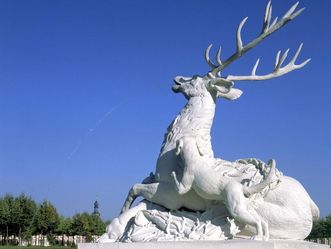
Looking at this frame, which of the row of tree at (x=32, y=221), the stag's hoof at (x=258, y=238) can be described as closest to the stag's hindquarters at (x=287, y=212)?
the stag's hoof at (x=258, y=238)

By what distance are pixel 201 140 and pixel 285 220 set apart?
4.94ft

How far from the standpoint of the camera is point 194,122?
269 inches

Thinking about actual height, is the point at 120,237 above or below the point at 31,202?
below

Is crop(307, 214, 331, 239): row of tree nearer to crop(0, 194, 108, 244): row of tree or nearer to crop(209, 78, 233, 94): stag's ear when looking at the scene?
crop(0, 194, 108, 244): row of tree

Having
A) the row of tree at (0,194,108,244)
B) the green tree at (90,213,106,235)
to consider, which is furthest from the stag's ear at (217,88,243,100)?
the green tree at (90,213,106,235)

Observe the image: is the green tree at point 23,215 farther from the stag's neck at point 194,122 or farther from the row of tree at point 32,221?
the stag's neck at point 194,122

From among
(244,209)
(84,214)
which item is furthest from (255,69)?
(84,214)

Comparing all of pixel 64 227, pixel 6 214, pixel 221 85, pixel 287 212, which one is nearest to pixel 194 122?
pixel 221 85

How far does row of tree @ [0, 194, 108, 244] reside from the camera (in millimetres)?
38781

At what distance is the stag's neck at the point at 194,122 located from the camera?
6.78 meters

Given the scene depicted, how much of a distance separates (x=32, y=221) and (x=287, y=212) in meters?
36.0

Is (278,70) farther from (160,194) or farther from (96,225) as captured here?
(96,225)

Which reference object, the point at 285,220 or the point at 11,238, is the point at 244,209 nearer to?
the point at 285,220

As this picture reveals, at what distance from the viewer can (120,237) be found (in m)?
6.59
